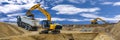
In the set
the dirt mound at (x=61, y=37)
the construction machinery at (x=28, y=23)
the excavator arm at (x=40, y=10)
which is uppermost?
the excavator arm at (x=40, y=10)

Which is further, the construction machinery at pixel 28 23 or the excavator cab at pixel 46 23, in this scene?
the construction machinery at pixel 28 23

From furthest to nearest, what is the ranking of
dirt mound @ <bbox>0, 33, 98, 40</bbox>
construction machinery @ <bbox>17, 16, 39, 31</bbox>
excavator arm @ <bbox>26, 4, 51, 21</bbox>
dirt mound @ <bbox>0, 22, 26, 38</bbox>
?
construction machinery @ <bbox>17, 16, 39, 31</bbox>
excavator arm @ <bbox>26, 4, 51, 21</bbox>
dirt mound @ <bbox>0, 22, 26, 38</bbox>
dirt mound @ <bbox>0, 33, 98, 40</bbox>

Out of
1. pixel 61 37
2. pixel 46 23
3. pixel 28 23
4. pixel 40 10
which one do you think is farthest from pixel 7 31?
pixel 61 37

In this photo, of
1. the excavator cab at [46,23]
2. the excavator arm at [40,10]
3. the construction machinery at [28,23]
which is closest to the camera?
the excavator cab at [46,23]

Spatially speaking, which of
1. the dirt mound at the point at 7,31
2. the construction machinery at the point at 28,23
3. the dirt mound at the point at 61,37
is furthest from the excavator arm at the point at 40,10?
the dirt mound at the point at 61,37

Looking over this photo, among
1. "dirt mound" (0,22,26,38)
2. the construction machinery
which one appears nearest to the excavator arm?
the construction machinery

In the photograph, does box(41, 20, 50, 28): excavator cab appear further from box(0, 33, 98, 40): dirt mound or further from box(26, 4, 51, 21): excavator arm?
box(0, 33, 98, 40): dirt mound

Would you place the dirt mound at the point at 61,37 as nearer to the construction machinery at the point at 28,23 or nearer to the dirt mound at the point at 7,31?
the dirt mound at the point at 7,31

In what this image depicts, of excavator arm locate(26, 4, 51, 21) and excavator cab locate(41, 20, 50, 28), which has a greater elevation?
excavator arm locate(26, 4, 51, 21)

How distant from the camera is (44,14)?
72.1 meters

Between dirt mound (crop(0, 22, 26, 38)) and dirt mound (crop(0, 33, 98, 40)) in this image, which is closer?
dirt mound (crop(0, 33, 98, 40))

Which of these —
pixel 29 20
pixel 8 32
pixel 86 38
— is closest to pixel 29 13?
pixel 29 20

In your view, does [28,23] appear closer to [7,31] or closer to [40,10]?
[40,10]

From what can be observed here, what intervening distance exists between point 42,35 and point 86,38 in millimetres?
13320
